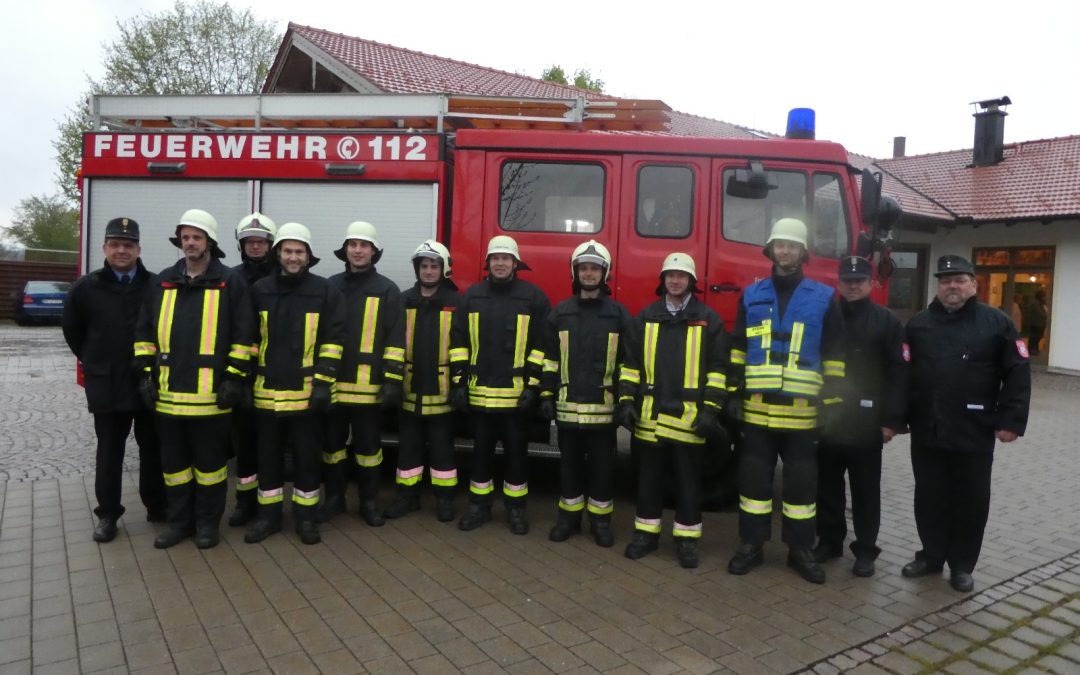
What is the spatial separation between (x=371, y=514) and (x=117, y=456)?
1.49 m

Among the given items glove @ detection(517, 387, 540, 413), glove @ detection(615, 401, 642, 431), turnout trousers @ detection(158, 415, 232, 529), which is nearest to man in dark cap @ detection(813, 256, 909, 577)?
glove @ detection(615, 401, 642, 431)

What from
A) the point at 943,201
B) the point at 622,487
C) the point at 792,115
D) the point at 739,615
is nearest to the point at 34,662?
the point at 739,615

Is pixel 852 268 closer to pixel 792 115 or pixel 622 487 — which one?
pixel 792 115

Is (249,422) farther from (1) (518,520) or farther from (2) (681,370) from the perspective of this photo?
(2) (681,370)

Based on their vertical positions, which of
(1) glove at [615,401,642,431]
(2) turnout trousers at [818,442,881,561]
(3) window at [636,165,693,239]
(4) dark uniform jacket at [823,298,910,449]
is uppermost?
(3) window at [636,165,693,239]

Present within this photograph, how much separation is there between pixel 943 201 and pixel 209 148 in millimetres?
16252

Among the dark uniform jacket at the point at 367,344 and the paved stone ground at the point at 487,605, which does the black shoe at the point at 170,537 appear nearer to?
the paved stone ground at the point at 487,605

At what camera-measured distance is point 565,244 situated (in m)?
5.14

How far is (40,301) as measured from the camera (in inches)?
836

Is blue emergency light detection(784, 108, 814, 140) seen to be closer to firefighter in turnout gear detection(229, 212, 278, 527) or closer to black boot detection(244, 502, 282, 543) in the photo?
firefighter in turnout gear detection(229, 212, 278, 527)

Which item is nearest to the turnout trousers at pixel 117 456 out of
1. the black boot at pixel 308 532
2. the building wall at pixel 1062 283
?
the black boot at pixel 308 532

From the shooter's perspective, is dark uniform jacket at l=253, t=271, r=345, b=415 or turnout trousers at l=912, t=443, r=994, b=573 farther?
dark uniform jacket at l=253, t=271, r=345, b=415

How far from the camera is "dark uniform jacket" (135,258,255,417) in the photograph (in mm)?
4113

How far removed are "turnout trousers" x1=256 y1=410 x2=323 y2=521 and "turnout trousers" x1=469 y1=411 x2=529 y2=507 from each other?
96 centimetres
